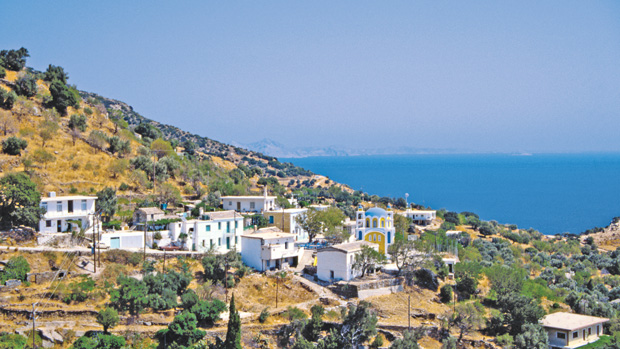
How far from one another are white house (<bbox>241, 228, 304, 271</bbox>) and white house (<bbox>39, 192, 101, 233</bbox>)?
1217 centimetres

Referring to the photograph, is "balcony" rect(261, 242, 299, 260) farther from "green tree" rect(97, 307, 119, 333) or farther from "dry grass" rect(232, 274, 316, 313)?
"green tree" rect(97, 307, 119, 333)

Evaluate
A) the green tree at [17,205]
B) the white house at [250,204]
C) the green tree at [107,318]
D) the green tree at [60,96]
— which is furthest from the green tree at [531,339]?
the green tree at [60,96]

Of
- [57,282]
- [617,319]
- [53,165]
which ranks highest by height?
[53,165]

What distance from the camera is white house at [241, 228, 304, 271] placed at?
40.2 m

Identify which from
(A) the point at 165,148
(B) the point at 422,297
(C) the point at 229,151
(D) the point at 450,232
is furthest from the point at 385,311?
(C) the point at 229,151

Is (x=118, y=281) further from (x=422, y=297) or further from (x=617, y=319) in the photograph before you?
(x=617, y=319)

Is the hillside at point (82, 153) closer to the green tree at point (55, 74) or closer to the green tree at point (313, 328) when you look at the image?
the green tree at point (55, 74)

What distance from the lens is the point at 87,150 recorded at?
57.9m

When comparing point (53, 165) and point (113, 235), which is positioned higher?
point (53, 165)

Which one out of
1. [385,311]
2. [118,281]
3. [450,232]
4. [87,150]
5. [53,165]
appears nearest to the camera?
[118,281]

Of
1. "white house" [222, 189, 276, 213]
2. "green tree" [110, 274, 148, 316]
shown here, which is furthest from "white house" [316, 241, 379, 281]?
"white house" [222, 189, 276, 213]

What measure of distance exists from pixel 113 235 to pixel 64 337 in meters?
11.2

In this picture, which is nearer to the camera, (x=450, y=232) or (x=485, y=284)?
(x=485, y=284)

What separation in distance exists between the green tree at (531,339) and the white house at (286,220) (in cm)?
2130
